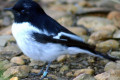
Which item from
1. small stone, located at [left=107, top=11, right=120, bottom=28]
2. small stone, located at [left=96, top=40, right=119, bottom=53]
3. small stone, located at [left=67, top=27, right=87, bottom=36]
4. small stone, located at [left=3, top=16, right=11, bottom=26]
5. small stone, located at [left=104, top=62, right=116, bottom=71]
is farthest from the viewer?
small stone, located at [left=3, top=16, right=11, bottom=26]

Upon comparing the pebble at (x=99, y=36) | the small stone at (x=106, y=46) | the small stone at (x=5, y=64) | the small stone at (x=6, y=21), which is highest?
the small stone at (x=6, y=21)

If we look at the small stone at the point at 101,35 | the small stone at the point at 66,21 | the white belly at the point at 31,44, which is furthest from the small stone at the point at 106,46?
the small stone at the point at 66,21

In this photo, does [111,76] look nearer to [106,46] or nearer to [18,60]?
[106,46]

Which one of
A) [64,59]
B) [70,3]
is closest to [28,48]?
[64,59]

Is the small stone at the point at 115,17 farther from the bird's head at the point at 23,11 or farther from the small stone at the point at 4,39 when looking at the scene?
the bird's head at the point at 23,11

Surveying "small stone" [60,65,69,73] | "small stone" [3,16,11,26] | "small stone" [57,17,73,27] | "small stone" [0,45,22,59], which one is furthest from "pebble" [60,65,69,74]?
"small stone" [3,16,11,26]

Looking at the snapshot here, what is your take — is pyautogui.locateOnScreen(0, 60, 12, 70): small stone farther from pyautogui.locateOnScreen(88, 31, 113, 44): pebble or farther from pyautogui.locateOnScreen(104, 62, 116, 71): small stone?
pyautogui.locateOnScreen(88, 31, 113, 44): pebble

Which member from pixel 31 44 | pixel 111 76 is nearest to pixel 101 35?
pixel 111 76

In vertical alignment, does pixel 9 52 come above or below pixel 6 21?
below
